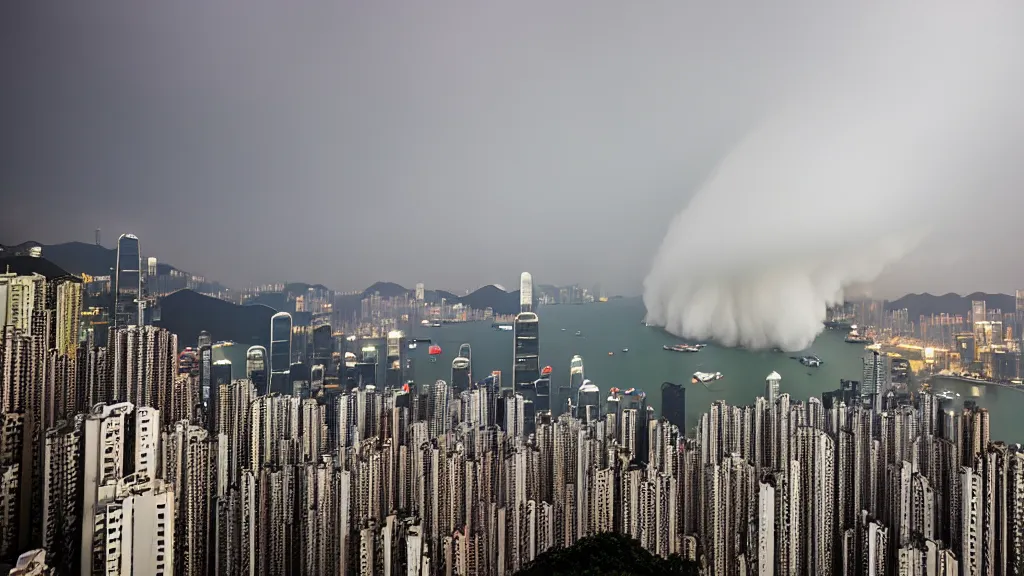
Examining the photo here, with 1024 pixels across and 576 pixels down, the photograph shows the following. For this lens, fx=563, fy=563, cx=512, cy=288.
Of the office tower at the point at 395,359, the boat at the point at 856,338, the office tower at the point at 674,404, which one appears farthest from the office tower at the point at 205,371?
the boat at the point at 856,338

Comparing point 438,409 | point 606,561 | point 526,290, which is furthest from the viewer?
point 526,290

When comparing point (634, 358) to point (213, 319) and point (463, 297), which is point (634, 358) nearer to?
point (463, 297)

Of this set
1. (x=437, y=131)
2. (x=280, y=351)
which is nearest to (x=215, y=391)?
(x=280, y=351)

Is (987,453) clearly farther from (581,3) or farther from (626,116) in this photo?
(581,3)

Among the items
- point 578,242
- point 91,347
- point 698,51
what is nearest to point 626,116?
point 698,51

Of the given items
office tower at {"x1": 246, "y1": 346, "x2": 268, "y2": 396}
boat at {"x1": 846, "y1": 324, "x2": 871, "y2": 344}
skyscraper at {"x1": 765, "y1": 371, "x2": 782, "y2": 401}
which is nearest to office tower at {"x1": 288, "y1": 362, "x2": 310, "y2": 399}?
office tower at {"x1": 246, "y1": 346, "x2": 268, "y2": 396}

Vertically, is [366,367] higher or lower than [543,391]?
higher
